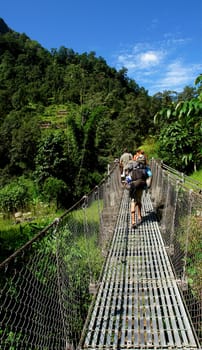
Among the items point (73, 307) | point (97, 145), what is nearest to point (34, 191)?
point (97, 145)

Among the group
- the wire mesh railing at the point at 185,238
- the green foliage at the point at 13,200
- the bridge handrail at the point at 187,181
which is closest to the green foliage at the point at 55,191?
the green foliage at the point at 13,200

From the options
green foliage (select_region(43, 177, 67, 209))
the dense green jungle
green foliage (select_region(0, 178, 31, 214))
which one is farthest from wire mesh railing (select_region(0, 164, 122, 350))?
green foliage (select_region(0, 178, 31, 214))

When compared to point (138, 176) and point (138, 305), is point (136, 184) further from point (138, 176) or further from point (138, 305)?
point (138, 305)

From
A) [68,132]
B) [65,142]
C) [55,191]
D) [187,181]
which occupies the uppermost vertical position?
[68,132]

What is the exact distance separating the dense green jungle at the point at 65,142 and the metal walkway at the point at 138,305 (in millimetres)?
1102

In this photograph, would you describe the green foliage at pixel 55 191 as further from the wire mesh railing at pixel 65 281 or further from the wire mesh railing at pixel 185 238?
the wire mesh railing at pixel 185 238

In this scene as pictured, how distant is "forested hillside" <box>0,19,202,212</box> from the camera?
17500mm

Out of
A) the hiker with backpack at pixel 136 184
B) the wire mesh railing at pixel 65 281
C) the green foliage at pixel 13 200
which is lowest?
the green foliage at pixel 13 200

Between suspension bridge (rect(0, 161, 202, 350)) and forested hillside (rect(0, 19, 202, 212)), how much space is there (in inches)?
38.2

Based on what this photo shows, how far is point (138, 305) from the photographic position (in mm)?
2127

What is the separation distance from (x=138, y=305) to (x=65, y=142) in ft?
63.8

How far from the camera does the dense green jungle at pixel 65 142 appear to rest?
35.1ft

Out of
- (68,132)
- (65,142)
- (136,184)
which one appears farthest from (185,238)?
(68,132)

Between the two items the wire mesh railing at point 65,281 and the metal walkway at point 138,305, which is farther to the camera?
the wire mesh railing at point 65,281
